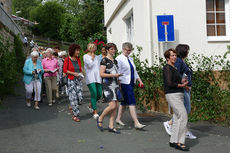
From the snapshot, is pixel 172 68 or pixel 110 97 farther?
pixel 110 97

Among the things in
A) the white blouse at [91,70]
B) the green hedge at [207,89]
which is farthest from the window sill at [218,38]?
the white blouse at [91,70]

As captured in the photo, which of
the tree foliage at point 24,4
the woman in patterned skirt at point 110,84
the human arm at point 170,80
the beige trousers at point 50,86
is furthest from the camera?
the tree foliage at point 24,4

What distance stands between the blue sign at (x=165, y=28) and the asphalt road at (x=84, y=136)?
7.39ft

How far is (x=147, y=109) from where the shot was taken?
31.7ft

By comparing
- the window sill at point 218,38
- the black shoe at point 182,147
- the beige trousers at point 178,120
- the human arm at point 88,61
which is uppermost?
the window sill at point 218,38

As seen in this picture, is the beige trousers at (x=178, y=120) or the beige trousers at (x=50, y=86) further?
the beige trousers at (x=50, y=86)

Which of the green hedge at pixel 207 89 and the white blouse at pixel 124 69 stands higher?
the white blouse at pixel 124 69

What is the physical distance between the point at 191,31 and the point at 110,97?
4.41 meters

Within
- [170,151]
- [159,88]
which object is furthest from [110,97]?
[159,88]

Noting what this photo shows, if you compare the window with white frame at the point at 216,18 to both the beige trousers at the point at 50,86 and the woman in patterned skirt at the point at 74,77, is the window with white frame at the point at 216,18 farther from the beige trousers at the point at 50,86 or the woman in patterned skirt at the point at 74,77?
the beige trousers at the point at 50,86

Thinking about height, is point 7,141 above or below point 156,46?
below

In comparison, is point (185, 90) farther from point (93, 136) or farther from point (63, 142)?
point (63, 142)

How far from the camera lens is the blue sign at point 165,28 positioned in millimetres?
9570

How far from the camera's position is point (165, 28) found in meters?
9.59
